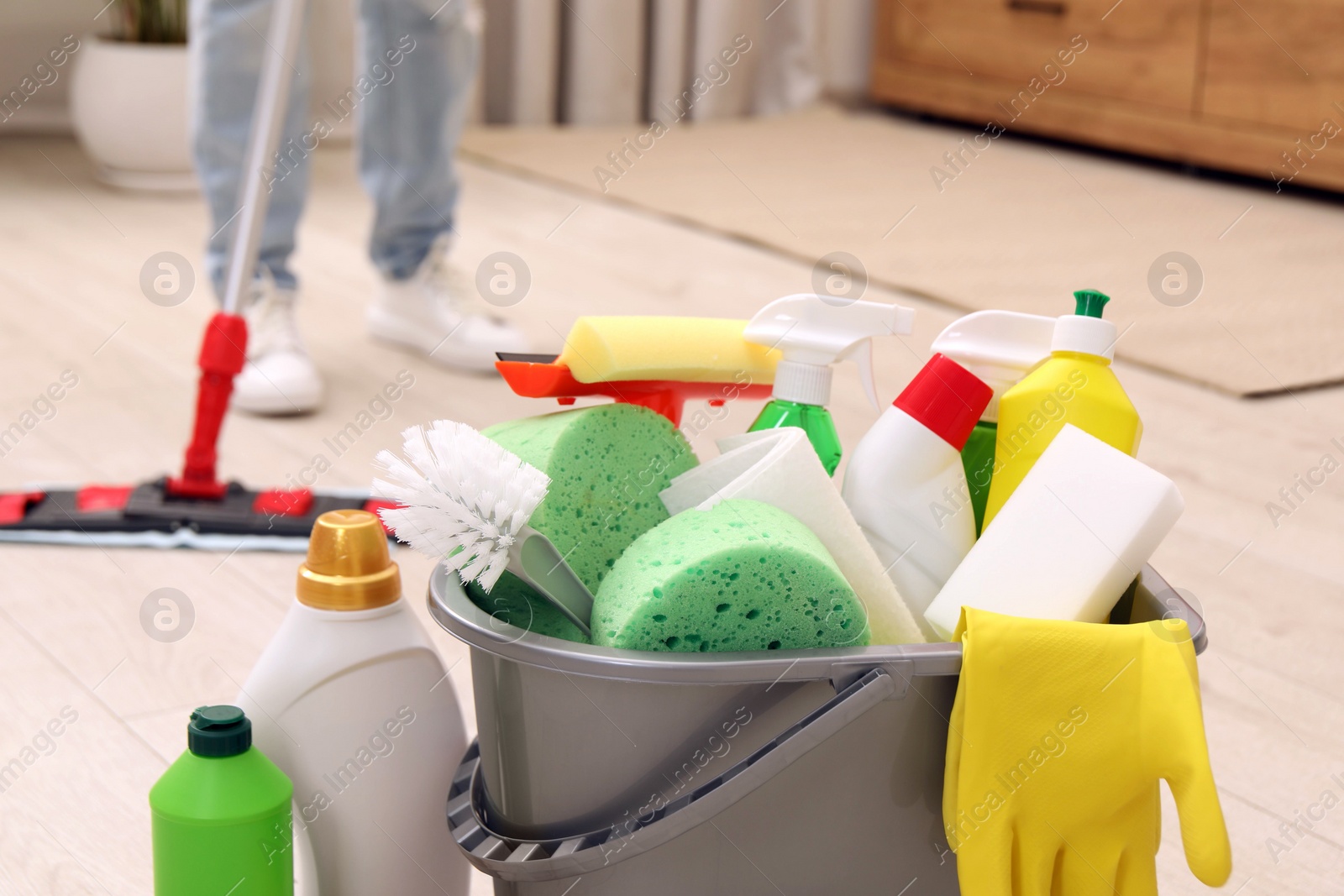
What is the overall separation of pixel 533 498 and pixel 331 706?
5.9 inches

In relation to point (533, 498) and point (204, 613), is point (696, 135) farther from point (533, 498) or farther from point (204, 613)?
point (533, 498)

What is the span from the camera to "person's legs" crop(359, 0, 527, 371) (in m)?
1.54

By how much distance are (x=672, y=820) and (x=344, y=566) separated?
0.62ft

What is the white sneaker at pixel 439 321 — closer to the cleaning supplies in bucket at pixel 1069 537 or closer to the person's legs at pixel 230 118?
the person's legs at pixel 230 118

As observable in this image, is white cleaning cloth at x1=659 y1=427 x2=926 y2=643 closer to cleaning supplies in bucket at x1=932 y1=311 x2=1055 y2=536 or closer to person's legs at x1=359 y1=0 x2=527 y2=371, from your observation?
cleaning supplies in bucket at x1=932 y1=311 x2=1055 y2=536

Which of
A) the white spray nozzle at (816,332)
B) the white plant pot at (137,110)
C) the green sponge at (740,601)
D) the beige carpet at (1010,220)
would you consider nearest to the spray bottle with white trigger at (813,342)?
the white spray nozzle at (816,332)

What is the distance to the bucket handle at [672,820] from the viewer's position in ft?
1.67

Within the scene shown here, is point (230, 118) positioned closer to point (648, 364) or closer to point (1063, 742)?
point (648, 364)

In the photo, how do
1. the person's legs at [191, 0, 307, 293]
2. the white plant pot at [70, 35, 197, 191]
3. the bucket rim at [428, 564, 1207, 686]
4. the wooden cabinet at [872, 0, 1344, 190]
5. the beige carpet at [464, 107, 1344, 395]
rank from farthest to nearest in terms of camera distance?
the wooden cabinet at [872, 0, 1344, 190], the white plant pot at [70, 35, 197, 191], the beige carpet at [464, 107, 1344, 395], the person's legs at [191, 0, 307, 293], the bucket rim at [428, 564, 1207, 686]

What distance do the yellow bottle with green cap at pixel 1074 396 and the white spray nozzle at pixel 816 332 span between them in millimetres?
61

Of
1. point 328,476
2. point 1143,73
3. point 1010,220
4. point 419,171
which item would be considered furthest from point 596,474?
point 1143,73

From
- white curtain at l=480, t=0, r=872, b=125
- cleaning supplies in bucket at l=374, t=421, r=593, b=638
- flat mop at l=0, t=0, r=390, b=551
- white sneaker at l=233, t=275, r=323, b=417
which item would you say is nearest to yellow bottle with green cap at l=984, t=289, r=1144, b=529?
cleaning supplies in bucket at l=374, t=421, r=593, b=638

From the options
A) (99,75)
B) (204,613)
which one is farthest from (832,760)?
(99,75)

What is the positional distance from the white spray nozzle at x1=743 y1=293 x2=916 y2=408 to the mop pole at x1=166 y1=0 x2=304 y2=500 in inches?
24.1
